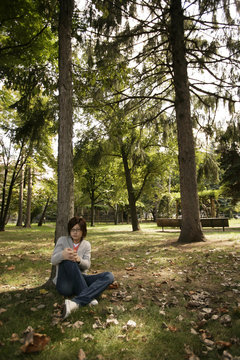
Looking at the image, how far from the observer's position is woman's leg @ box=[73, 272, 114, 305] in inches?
130

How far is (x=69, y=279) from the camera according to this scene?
352cm

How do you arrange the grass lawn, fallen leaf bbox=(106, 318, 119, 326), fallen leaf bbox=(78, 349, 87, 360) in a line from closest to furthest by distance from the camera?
fallen leaf bbox=(78, 349, 87, 360)
the grass lawn
fallen leaf bbox=(106, 318, 119, 326)

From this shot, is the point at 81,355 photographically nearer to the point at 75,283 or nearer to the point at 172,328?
the point at 172,328

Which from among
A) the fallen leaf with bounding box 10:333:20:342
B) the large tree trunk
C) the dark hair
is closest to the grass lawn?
the fallen leaf with bounding box 10:333:20:342

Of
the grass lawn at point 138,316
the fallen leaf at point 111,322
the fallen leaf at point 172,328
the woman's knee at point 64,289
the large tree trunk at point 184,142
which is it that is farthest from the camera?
the large tree trunk at point 184,142

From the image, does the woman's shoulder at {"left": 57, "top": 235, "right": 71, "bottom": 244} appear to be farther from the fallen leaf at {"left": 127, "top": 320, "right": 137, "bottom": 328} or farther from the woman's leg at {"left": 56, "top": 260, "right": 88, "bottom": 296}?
the fallen leaf at {"left": 127, "top": 320, "right": 137, "bottom": 328}

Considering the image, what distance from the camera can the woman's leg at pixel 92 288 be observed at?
10.8 ft

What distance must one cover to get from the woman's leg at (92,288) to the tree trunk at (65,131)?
98cm

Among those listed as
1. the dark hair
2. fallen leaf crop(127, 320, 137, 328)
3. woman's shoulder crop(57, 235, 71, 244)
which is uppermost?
the dark hair

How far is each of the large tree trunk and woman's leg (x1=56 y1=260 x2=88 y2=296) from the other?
224 inches

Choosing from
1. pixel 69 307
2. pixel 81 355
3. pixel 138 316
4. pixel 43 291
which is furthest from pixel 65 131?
pixel 81 355

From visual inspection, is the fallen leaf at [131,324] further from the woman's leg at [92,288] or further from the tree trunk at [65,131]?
the tree trunk at [65,131]

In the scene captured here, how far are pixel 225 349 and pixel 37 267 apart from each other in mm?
4631

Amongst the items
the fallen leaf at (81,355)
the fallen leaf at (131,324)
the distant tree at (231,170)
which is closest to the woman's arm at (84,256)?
the fallen leaf at (131,324)
